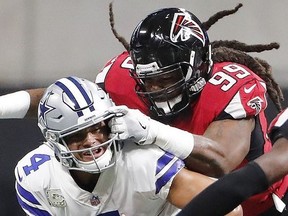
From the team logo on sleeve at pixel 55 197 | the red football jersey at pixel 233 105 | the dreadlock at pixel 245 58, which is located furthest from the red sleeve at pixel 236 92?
the team logo on sleeve at pixel 55 197

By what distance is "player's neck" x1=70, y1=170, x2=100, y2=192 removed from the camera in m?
1.63

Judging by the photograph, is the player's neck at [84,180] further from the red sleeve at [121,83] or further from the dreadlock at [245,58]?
the dreadlock at [245,58]

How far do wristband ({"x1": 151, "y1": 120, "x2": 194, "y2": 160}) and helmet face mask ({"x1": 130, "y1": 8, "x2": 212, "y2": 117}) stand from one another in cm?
13

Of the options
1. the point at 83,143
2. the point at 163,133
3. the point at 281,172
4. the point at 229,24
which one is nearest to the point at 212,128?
the point at 163,133

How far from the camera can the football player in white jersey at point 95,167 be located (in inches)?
60.7

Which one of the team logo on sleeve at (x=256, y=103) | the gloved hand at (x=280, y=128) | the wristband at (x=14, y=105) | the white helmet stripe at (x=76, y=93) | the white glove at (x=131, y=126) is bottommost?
the wristband at (x=14, y=105)

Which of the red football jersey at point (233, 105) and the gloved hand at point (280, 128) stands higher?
the gloved hand at point (280, 128)

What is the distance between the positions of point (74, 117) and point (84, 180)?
14cm

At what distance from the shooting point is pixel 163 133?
1.59 meters

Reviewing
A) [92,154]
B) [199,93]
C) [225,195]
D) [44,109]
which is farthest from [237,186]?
[199,93]

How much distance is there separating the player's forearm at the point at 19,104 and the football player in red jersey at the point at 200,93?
21 cm

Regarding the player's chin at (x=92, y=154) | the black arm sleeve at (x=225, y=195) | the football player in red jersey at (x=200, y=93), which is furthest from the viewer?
the football player in red jersey at (x=200, y=93)

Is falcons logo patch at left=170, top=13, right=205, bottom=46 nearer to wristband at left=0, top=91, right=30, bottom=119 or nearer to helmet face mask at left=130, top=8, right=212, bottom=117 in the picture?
helmet face mask at left=130, top=8, right=212, bottom=117

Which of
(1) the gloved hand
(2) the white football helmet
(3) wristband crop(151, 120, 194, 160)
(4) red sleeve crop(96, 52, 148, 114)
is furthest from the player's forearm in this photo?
(1) the gloved hand
